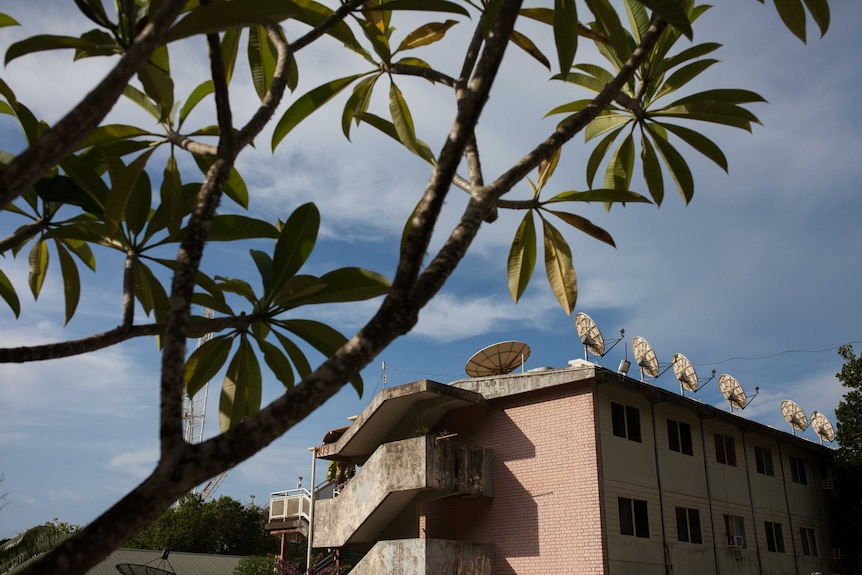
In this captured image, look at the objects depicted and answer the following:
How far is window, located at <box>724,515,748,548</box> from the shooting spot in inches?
890

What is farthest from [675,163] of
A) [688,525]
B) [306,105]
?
[688,525]

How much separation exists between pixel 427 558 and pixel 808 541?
16347mm

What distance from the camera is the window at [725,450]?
23.8 meters

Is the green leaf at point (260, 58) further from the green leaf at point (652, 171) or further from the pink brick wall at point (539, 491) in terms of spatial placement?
the pink brick wall at point (539, 491)

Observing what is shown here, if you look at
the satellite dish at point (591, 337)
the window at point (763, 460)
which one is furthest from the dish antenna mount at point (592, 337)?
the window at point (763, 460)

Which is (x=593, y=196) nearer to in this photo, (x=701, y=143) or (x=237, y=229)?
(x=701, y=143)

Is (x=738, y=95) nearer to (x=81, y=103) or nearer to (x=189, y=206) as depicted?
(x=189, y=206)

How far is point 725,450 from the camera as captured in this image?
79.2 ft

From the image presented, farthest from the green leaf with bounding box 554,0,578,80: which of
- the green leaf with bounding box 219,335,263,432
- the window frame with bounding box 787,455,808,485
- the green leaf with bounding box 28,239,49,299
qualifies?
the window frame with bounding box 787,455,808,485

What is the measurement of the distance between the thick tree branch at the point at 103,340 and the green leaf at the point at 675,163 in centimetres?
314

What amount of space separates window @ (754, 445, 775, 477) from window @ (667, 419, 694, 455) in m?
4.61

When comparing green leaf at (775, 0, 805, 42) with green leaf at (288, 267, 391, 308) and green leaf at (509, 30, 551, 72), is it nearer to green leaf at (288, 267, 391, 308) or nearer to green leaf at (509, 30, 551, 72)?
green leaf at (509, 30, 551, 72)

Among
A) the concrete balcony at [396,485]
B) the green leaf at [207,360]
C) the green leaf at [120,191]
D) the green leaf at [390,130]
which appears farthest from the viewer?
the concrete balcony at [396,485]

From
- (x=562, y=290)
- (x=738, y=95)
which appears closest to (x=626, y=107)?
(x=738, y=95)
